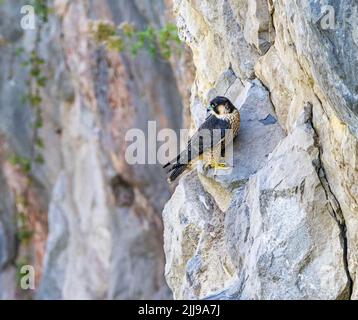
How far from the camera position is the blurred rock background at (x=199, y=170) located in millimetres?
5535

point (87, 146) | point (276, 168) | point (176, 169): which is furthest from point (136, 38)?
point (276, 168)

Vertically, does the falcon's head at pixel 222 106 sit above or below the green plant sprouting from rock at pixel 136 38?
below

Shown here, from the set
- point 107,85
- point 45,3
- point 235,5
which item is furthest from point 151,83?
point 235,5

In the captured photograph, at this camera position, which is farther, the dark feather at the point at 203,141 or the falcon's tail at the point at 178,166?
the falcon's tail at the point at 178,166

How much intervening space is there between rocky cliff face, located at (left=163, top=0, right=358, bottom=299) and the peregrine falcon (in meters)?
0.14

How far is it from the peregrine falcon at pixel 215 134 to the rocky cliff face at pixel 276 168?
14 centimetres

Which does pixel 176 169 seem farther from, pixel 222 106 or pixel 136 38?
pixel 136 38

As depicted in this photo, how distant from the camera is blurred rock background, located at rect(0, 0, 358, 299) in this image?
5.54 metres

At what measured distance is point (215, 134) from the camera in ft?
22.1

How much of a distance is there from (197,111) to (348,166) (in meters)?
2.86

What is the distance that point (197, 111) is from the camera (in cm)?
795

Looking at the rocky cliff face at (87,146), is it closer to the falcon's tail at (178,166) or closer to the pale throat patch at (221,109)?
the falcon's tail at (178,166)

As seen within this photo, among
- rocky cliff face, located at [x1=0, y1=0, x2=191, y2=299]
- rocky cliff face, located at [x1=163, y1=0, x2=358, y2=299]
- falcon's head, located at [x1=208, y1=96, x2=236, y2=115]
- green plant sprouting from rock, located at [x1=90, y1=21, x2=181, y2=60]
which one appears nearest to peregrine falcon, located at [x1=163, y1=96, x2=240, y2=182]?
falcon's head, located at [x1=208, y1=96, x2=236, y2=115]

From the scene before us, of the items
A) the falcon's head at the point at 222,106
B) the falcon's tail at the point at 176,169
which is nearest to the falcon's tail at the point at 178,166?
the falcon's tail at the point at 176,169
